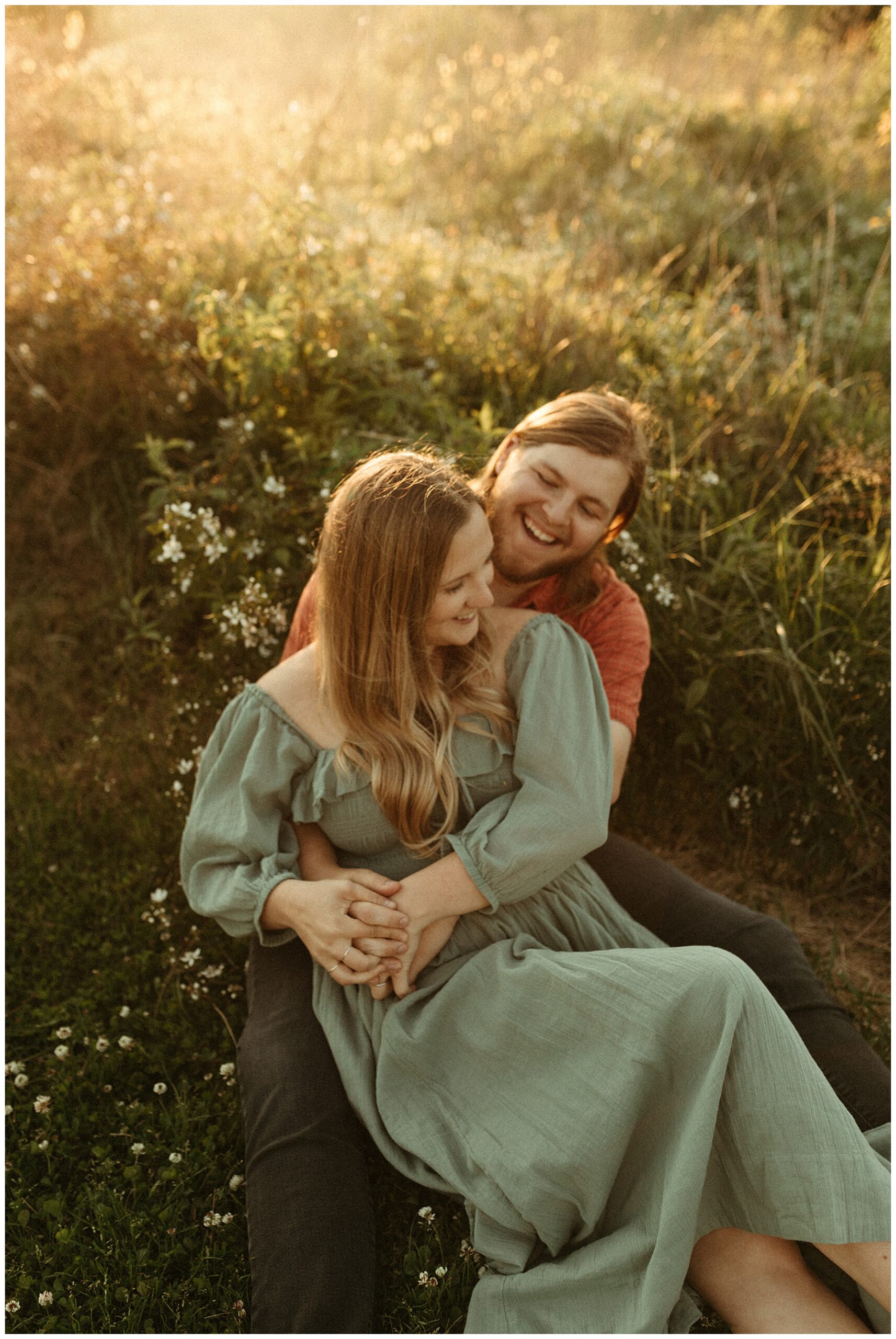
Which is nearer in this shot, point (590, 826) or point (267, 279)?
point (590, 826)

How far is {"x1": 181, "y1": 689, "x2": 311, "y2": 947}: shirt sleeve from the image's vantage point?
2299mm

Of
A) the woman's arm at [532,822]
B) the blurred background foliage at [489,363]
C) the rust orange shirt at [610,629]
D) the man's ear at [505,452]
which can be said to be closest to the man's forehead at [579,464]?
the man's ear at [505,452]

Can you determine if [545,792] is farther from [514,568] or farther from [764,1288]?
[764,1288]

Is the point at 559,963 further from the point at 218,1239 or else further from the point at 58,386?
the point at 58,386

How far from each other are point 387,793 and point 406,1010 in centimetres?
50

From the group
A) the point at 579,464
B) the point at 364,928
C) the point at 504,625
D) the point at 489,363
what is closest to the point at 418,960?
the point at 364,928

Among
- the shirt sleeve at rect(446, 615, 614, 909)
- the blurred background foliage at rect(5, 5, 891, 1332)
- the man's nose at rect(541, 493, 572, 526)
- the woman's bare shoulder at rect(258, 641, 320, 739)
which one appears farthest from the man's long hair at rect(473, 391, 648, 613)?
the woman's bare shoulder at rect(258, 641, 320, 739)

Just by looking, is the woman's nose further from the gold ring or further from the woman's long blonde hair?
the gold ring

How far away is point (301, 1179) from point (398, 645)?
3.93ft

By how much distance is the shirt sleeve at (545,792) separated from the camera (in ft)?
7.14

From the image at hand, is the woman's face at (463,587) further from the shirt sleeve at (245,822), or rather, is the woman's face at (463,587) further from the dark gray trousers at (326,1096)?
the dark gray trousers at (326,1096)

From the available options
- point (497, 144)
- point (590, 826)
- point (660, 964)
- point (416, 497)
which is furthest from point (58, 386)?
point (497, 144)

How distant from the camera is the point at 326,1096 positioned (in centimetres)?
221

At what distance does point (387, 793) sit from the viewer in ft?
7.30
